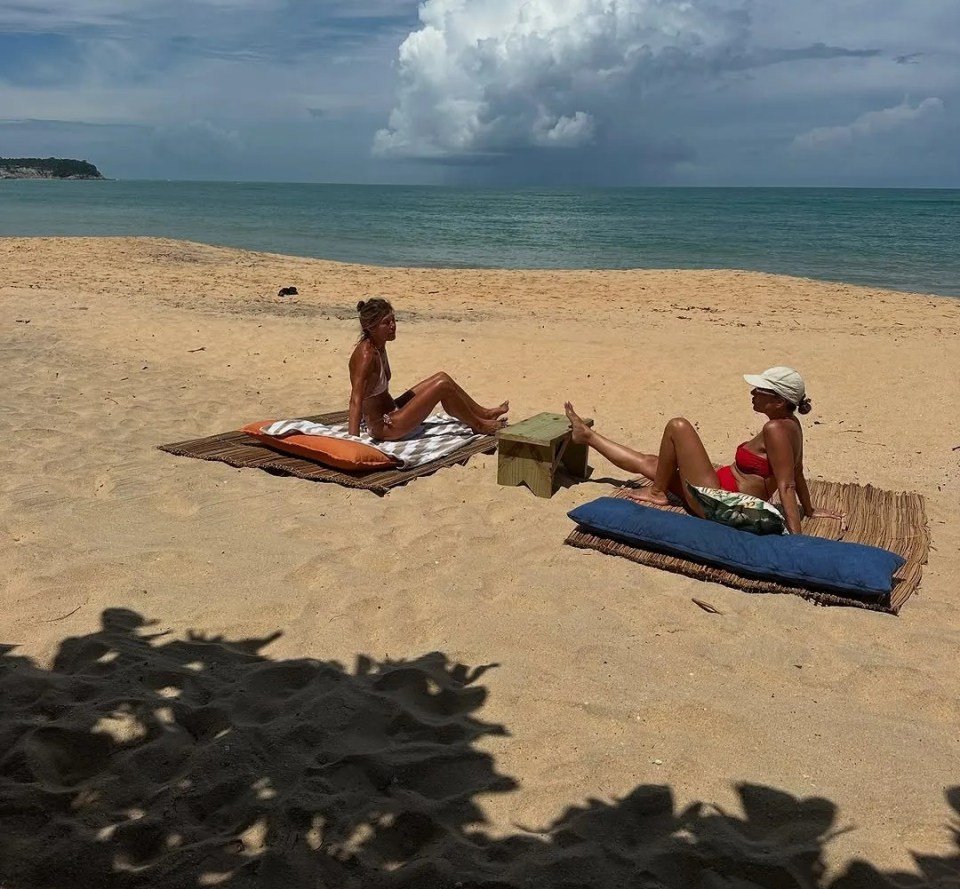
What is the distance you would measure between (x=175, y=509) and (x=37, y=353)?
5575 millimetres

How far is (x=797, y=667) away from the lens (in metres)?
3.79

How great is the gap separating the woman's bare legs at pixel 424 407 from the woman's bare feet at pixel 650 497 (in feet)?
5.92

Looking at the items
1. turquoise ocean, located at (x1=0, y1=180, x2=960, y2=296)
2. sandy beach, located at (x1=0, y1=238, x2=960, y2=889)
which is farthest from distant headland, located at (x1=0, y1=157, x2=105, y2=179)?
sandy beach, located at (x1=0, y1=238, x2=960, y2=889)

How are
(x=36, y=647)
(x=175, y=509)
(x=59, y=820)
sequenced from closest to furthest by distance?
(x=59, y=820) → (x=36, y=647) → (x=175, y=509)

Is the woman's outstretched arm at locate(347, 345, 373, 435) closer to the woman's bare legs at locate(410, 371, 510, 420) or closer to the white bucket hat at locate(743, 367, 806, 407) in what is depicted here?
the woman's bare legs at locate(410, 371, 510, 420)

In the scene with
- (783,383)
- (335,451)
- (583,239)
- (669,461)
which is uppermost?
(583,239)

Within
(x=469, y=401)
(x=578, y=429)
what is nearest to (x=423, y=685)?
(x=578, y=429)

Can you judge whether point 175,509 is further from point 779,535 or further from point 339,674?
point 779,535

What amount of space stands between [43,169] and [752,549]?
19073 cm

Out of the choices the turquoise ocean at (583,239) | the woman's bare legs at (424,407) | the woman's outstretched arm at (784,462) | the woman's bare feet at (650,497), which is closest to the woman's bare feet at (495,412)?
the woman's bare legs at (424,407)

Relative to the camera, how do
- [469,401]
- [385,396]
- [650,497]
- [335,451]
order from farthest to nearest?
[469,401] < [385,396] < [335,451] < [650,497]

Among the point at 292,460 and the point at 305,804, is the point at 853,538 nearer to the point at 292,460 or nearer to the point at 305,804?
the point at 305,804

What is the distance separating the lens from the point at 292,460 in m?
6.25

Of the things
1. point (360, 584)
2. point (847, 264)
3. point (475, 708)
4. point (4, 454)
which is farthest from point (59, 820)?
point (847, 264)
